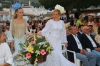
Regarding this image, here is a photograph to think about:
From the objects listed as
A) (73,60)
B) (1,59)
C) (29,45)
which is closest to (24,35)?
(73,60)

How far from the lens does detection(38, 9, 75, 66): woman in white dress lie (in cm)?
726

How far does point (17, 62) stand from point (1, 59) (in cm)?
192

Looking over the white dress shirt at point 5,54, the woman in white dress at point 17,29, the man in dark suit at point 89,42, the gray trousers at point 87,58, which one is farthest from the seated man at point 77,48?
the white dress shirt at point 5,54

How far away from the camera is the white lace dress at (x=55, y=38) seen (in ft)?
23.8

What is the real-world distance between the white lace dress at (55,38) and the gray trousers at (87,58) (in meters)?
0.52

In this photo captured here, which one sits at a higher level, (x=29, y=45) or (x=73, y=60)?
(x=29, y=45)

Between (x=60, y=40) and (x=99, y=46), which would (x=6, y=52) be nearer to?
(x=60, y=40)

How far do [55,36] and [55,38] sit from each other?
5 cm

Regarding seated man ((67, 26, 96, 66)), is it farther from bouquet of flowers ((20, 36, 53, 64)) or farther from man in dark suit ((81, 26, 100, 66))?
bouquet of flowers ((20, 36, 53, 64))

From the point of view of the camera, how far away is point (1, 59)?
5000 mm

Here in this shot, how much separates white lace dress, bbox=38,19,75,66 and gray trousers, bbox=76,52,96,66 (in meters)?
0.52

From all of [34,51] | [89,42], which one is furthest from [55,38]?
[34,51]

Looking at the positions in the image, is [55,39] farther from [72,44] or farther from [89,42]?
[89,42]

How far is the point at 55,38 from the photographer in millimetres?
7516
